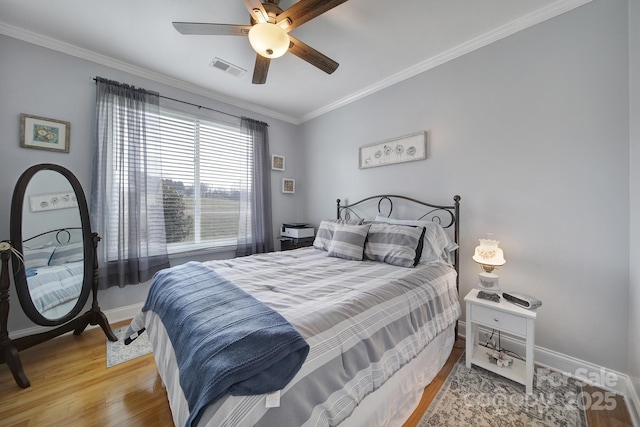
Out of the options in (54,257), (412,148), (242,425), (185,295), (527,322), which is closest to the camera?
(242,425)

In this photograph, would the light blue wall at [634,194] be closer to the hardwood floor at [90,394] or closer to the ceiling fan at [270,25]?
the hardwood floor at [90,394]

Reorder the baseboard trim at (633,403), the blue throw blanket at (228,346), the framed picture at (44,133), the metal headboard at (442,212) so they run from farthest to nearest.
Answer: the metal headboard at (442,212) < the framed picture at (44,133) < the baseboard trim at (633,403) < the blue throw blanket at (228,346)

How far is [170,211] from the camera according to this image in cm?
282

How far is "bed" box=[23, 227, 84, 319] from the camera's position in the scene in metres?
1.87

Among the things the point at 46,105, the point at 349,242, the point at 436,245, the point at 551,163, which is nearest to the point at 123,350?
the point at 349,242

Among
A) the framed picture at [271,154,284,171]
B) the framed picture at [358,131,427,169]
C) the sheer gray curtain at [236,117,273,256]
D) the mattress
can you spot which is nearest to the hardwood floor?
the mattress

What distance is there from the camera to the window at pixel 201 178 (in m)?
2.82

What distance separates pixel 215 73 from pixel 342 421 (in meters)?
3.21

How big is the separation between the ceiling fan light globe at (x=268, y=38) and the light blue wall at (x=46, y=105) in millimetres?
1410

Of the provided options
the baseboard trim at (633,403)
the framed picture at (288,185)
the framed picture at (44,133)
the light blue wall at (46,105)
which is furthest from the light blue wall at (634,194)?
the framed picture at (44,133)

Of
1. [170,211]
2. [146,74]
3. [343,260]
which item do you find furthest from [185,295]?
[146,74]

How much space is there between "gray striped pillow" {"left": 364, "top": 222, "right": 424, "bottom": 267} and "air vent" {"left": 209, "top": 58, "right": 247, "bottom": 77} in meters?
2.23

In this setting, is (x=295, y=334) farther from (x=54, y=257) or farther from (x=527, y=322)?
(x=54, y=257)

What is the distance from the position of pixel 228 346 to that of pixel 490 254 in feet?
6.28
